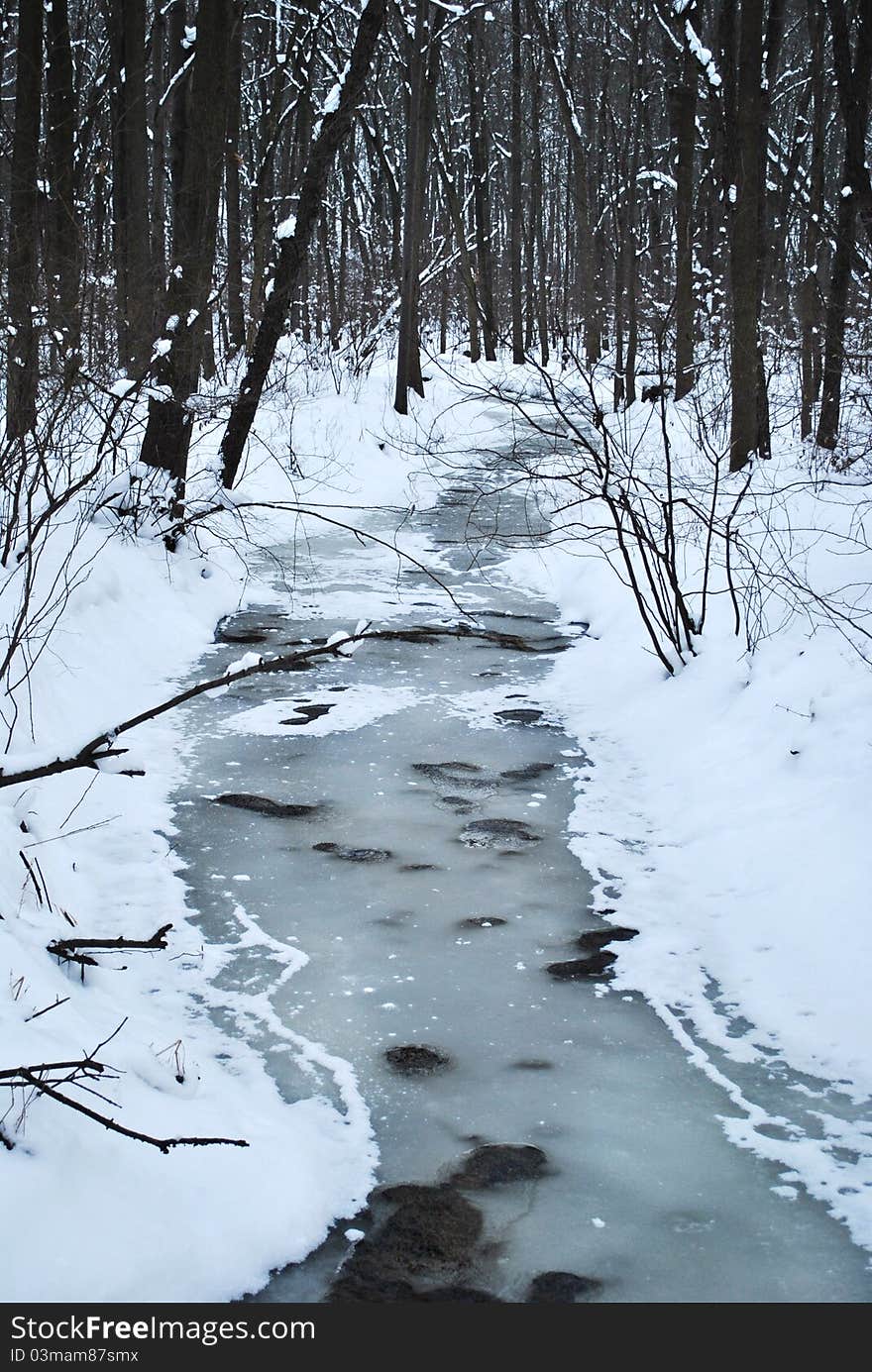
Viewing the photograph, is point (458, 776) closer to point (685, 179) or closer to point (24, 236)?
point (24, 236)

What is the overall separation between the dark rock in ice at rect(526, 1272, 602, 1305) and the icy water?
0.07 ft

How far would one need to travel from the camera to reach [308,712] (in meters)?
6.45

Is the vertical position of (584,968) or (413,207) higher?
(413,207)

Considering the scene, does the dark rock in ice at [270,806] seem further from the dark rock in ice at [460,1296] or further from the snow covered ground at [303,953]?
the dark rock in ice at [460,1296]

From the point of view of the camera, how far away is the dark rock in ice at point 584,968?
3.80 m

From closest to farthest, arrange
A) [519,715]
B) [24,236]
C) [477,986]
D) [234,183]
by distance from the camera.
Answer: [477,986], [519,715], [24,236], [234,183]

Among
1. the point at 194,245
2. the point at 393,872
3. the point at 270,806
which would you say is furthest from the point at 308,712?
the point at 194,245

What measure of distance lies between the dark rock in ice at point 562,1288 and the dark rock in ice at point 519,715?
12.8ft

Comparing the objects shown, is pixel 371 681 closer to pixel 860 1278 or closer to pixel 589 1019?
pixel 589 1019

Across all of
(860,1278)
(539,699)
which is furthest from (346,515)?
(860,1278)

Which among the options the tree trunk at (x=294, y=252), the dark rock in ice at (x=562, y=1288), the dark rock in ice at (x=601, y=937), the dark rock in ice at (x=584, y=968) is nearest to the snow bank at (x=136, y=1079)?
the dark rock in ice at (x=562, y=1288)

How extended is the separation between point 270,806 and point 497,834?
0.98 metres

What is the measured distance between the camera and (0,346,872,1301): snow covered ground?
2.48 metres

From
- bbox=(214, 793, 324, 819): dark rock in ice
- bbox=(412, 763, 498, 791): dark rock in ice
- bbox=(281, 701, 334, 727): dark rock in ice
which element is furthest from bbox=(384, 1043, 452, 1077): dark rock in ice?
bbox=(281, 701, 334, 727): dark rock in ice
